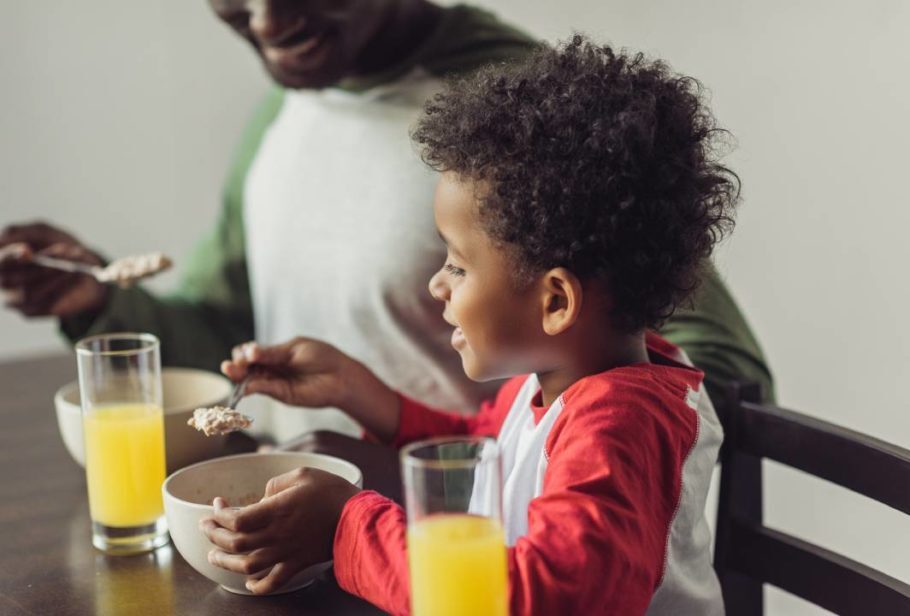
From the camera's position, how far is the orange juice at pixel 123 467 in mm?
997

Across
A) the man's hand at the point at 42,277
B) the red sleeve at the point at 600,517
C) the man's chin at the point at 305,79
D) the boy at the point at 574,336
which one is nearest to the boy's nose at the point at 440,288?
the boy at the point at 574,336

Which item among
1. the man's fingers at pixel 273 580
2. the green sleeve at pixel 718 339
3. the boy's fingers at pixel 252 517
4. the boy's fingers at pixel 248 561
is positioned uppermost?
the green sleeve at pixel 718 339

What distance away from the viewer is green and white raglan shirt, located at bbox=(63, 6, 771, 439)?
1.53m

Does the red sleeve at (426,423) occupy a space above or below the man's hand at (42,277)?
below

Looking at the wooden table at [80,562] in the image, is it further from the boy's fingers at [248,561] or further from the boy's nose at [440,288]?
the boy's nose at [440,288]

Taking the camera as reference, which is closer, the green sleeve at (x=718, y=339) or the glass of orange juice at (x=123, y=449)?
the glass of orange juice at (x=123, y=449)

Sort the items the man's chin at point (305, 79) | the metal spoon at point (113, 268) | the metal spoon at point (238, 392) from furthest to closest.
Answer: the man's chin at point (305, 79)
the metal spoon at point (113, 268)
the metal spoon at point (238, 392)

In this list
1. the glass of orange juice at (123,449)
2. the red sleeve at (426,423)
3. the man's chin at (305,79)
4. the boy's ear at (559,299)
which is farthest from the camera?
the man's chin at (305,79)

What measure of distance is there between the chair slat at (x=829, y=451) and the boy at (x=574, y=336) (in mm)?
123

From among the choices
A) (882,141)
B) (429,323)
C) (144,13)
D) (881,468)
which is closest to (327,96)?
(429,323)

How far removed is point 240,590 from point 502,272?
32cm

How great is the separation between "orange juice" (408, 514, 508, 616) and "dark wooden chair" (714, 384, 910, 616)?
398 mm

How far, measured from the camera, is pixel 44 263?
1562 mm

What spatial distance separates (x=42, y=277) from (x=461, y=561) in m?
1.10
